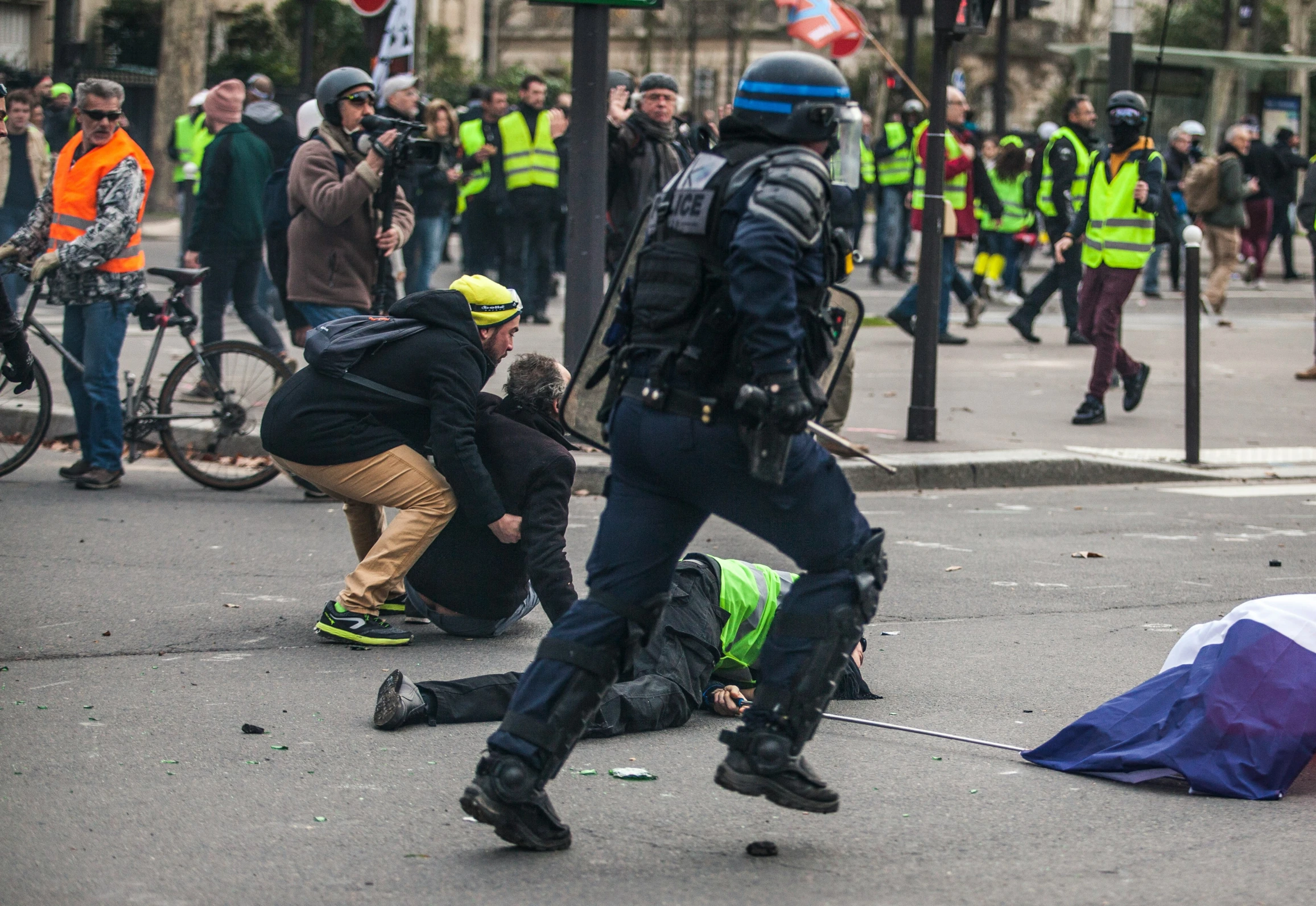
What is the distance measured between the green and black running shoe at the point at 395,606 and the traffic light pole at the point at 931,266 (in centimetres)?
454

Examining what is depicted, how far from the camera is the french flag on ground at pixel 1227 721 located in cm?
423

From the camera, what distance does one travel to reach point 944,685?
5.31 m

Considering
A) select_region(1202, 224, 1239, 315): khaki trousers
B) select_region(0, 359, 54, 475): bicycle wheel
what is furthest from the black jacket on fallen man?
select_region(1202, 224, 1239, 315): khaki trousers

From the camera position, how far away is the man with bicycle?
27.0ft

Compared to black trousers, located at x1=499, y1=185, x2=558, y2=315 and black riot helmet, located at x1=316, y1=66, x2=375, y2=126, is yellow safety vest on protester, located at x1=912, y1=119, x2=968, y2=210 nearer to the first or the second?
black trousers, located at x1=499, y1=185, x2=558, y2=315

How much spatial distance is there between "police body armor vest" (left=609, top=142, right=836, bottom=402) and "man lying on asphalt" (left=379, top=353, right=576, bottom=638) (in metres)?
1.75

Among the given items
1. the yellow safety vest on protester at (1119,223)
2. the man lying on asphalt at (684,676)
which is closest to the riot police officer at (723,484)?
the man lying on asphalt at (684,676)

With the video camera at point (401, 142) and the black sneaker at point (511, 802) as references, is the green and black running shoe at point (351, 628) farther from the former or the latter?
the video camera at point (401, 142)

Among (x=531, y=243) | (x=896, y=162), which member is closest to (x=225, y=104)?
(x=531, y=243)

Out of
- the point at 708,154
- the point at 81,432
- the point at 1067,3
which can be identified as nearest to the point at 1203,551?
the point at 708,154

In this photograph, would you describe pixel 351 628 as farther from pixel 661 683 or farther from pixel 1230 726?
pixel 1230 726

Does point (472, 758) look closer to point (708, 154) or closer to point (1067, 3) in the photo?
point (708, 154)

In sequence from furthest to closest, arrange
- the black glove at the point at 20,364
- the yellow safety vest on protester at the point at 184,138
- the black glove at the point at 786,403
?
the yellow safety vest on protester at the point at 184,138, the black glove at the point at 20,364, the black glove at the point at 786,403

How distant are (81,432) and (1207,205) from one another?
1397cm
